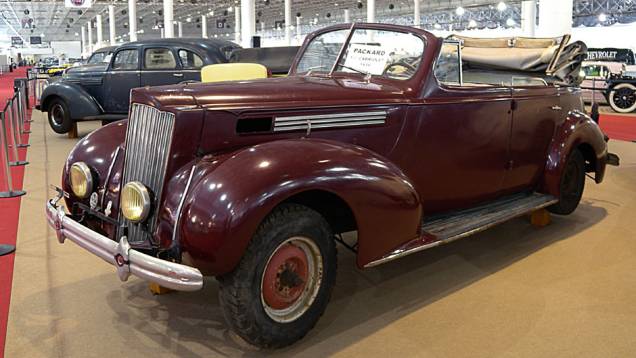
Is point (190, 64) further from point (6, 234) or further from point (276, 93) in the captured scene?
point (276, 93)

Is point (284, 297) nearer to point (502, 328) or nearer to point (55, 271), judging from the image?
point (502, 328)

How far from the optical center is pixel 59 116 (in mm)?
10578

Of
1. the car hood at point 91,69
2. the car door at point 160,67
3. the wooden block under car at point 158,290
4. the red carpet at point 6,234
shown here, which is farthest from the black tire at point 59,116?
the wooden block under car at point 158,290

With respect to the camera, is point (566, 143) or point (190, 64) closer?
point (566, 143)

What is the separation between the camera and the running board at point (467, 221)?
3.25 metres

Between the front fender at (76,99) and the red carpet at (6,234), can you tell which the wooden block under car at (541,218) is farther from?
the front fender at (76,99)

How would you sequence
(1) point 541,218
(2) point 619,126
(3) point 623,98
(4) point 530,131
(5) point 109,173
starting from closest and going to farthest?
(5) point 109,173 < (4) point 530,131 < (1) point 541,218 < (2) point 619,126 < (3) point 623,98

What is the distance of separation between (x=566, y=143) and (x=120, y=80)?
7848 mm

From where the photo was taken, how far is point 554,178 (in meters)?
4.70

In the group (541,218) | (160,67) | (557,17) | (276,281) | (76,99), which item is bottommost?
(541,218)

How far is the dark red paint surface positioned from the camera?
Result: 2.58 meters

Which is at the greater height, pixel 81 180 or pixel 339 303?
pixel 81 180

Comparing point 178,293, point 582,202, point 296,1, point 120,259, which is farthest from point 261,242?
point 296,1

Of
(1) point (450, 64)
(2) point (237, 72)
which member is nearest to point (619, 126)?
(1) point (450, 64)
